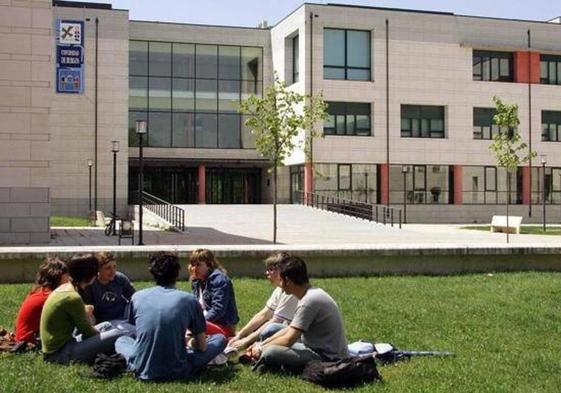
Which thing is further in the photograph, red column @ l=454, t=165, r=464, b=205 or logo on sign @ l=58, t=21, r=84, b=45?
red column @ l=454, t=165, r=464, b=205

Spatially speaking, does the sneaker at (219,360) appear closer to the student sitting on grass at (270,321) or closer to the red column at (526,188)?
the student sitting on grass at (270,321)

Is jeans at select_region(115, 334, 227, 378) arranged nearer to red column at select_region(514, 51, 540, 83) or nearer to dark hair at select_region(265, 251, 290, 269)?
dark hair at select_region(265, 251, 290, 269)

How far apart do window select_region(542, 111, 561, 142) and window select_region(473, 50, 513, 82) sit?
3.51m

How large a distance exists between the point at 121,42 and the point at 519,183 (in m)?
26.6

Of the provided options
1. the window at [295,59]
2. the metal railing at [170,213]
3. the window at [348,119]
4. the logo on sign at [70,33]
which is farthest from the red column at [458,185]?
the logo on sign at [70,33]

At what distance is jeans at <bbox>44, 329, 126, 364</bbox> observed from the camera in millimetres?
7312

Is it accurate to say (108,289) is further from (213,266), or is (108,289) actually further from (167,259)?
→ (167,259)

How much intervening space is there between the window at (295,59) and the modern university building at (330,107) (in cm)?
11

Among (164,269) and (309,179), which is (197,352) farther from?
(309,179)

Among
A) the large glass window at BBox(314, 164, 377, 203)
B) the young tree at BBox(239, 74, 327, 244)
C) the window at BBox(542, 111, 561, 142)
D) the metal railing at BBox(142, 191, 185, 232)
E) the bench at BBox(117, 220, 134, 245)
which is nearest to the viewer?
the young tree at BBox(239, 74, 327, 244)

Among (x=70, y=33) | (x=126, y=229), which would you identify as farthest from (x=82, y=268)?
(x=70, y=33)

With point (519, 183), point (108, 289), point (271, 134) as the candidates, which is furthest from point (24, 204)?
point (519, 183)

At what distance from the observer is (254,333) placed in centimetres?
803

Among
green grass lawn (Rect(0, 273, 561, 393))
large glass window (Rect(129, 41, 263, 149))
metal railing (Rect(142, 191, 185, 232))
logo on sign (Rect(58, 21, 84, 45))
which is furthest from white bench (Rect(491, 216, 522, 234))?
logo on sign (Rect(58, 21, 84, 45))
